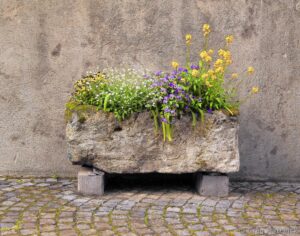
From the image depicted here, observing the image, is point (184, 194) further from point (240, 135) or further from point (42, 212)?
point (42, 212)

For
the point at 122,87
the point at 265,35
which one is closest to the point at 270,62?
the point at 265,35

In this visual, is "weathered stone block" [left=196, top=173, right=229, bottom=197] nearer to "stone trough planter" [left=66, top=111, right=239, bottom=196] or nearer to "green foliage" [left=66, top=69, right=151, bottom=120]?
"stone trough planter" [left=66, top=111, right=239, bottom=196]

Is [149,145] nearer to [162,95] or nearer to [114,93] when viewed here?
[162,95]

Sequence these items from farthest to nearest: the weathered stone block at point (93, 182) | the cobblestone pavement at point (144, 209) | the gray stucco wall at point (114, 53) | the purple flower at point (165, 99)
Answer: the gray stucco wall at point (114, 53), the weathered stone block at point (93, 182), the purple flower at point (165, 99), the cobblestone pavement at point (144, 209)

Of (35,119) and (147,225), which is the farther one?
(35,119)

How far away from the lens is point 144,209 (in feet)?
12.8

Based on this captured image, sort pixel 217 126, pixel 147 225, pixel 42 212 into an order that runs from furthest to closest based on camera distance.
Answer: pixel 217 126, pixel 42 212, pixel 147 225

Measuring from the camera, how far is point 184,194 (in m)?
4.35

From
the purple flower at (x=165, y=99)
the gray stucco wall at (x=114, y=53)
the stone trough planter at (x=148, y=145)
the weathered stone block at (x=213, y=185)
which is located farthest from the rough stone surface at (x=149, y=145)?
the gray stucco wall at (x=114, y=53)

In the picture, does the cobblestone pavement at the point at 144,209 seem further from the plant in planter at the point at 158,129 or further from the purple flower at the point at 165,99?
the purple flower at the point at 165,99

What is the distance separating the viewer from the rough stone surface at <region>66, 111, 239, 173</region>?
13.6ft

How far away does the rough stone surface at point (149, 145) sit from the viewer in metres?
4.16

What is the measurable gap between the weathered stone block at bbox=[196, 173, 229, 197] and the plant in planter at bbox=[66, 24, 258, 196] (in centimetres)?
11

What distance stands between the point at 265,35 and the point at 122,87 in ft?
5.79
